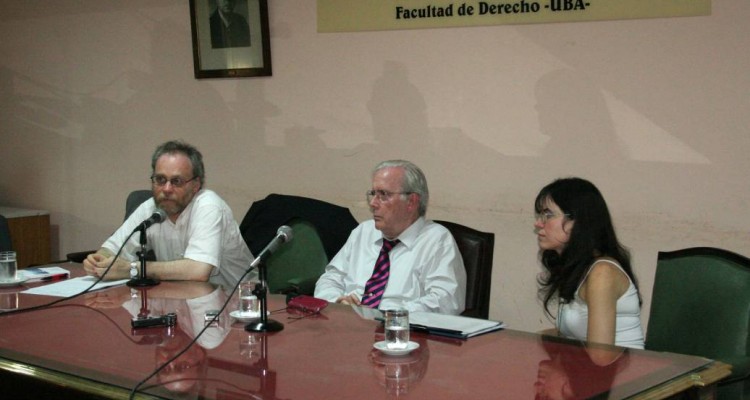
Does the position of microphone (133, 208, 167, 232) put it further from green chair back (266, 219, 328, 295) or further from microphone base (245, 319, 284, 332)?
microphone base (245, 319, 284, 332)

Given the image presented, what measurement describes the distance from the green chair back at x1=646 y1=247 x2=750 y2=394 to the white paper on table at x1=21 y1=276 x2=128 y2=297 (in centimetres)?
203

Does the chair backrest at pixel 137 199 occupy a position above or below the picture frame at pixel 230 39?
below

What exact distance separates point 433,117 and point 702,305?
1852 mm

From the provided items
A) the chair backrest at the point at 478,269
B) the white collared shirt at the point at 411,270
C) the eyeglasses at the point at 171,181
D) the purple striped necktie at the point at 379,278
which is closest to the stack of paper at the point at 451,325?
the white collared shirt at the point at 411,270

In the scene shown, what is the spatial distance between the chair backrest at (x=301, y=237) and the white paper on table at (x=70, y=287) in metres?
0.82

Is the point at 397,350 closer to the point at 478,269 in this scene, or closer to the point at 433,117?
the point at 478,269

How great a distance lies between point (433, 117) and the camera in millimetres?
4469

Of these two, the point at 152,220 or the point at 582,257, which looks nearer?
the point at 582,257

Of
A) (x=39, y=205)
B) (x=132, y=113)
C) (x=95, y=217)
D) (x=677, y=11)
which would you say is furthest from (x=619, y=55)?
(x=39, y=205)

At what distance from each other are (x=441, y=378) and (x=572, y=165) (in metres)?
2.10

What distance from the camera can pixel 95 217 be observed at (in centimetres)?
608

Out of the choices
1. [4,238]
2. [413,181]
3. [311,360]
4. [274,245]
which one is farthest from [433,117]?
[311,360]

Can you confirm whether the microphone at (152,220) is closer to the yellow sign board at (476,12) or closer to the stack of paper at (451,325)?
the stack of paper at (451,325)

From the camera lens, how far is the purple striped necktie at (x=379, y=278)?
3654mm
